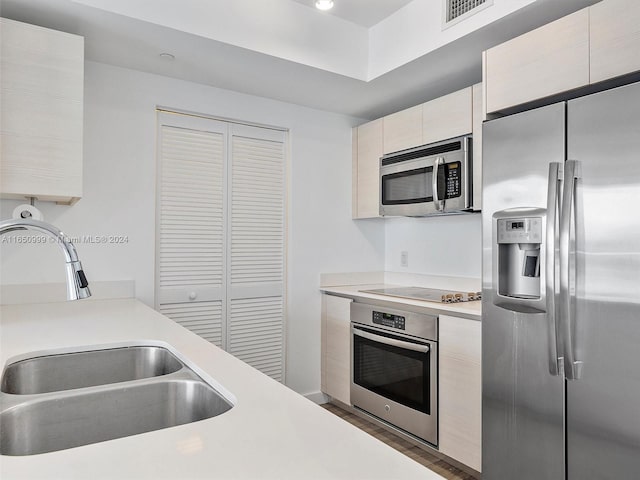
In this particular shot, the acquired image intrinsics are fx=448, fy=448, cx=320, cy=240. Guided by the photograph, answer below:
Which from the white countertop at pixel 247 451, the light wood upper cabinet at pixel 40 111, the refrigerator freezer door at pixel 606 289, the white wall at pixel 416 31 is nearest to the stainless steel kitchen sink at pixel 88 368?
the white countertop at pixel 247 451

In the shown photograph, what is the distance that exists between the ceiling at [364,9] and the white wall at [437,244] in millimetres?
1377

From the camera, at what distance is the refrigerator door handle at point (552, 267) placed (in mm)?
1674

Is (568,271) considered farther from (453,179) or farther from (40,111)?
(40,111)

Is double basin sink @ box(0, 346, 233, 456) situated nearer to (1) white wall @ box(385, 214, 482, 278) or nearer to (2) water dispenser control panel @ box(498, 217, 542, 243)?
(2) water dispenser control panel @ box(498, 217, 542, 243)

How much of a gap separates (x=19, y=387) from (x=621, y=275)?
76.8 inches

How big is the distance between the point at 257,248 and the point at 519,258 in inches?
70.9

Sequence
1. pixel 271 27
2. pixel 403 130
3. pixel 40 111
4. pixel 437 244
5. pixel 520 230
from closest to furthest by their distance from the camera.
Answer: pixel 520 230 → pixel 40 111 → pixel 271 27 → pixel 403 130 → pixel 437 244

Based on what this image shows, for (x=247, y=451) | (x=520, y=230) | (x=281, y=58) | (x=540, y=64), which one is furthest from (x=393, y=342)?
(x=247, y=451)

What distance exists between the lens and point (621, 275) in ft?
5.08

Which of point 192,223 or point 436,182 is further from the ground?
point 436,182

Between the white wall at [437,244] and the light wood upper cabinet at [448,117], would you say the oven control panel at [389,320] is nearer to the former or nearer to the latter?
the white wall at [437,244]

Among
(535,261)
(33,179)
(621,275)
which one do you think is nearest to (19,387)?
(33,179)

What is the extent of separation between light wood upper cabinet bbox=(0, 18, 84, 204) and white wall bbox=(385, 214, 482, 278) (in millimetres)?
2306

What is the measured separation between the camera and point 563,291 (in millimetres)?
1659
